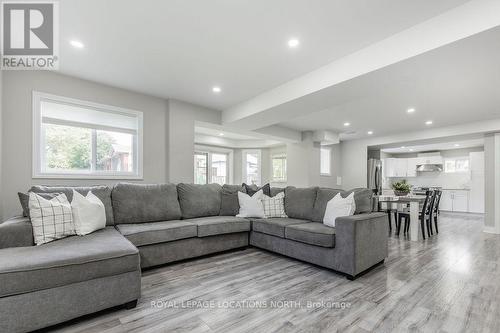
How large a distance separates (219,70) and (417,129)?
18.5 feet

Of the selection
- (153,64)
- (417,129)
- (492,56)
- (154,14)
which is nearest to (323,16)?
(154,14)

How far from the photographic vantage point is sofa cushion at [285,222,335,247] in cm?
273

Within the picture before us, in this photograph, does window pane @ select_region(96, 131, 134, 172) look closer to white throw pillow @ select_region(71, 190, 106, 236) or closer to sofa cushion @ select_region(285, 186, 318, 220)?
Answer: white throw pillow @ select_region(71, 190, 106, 236)

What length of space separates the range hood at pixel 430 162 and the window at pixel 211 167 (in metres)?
7.54

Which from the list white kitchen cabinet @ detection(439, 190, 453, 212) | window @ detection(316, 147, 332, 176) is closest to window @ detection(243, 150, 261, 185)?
window @ detection(316, 147, 332, 176)

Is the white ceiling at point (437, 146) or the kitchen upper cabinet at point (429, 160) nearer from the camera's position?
the white ceiling at point (437, 146)

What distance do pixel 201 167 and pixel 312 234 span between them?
5250 mm

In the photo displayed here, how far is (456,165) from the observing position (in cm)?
884

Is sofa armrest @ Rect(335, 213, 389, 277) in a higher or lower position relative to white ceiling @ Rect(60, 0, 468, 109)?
lower

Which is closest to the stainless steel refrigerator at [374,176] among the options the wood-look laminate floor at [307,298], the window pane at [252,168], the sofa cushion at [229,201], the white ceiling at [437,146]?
the white ceiling at [437,146]

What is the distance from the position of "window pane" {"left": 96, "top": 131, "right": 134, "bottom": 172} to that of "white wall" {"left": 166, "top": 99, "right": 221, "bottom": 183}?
629 mm

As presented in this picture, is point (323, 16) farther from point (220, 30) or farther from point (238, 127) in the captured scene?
Answer: point (238, 127)

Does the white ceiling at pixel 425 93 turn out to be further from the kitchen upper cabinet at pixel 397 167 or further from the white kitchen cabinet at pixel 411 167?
the white kitchen cabinet at pixel 411 167

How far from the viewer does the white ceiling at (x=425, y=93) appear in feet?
7.27
